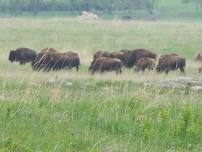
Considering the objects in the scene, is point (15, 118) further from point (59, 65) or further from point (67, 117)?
point (59, 65)

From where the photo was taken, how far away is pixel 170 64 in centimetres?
2373

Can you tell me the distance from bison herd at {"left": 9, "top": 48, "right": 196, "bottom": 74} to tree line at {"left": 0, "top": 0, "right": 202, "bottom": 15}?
74308 mm

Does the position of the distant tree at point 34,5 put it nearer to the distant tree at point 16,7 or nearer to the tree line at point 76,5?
the tree line at point 76,5

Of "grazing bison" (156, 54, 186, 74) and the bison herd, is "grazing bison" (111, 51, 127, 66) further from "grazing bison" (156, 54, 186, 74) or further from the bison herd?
"grazing bison" (156, 54, 186, 74)

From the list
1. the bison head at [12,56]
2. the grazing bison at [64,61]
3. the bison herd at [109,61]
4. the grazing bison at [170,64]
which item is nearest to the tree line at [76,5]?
the bison head at [12,56]

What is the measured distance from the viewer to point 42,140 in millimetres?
6625

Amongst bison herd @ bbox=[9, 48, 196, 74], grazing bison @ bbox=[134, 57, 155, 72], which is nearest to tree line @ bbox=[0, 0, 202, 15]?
bison herd @ bbox=[9, 48, 196, 74]

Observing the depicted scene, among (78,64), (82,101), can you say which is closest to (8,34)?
(78,64)

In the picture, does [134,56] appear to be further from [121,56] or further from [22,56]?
[22,56]

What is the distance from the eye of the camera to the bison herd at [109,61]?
2261cm

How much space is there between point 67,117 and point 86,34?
114ft

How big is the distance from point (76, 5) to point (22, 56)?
87840 millimetres

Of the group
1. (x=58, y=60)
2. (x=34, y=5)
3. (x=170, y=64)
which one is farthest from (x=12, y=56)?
(x=34, y=5)

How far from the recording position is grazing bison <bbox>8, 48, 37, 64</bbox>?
25516 mm
